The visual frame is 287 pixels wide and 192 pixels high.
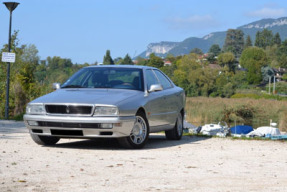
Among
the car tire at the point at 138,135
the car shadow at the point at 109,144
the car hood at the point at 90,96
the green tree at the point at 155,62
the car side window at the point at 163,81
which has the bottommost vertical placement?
the car shadow at the point at 109,144

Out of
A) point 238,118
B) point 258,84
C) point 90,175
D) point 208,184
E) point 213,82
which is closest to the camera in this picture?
point 208,184

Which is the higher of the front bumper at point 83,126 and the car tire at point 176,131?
the front bumper at point 83,126

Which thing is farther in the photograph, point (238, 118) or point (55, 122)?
point (238, 118)

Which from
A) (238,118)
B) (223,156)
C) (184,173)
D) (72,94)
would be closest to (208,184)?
(184,173)

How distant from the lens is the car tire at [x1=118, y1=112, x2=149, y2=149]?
1165 centimetres

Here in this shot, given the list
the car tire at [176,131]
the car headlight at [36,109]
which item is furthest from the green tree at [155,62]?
the car headlight at [36,109]

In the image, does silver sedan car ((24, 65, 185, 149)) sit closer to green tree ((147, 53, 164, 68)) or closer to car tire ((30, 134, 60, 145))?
car tire ((30, 134, 60, 145))

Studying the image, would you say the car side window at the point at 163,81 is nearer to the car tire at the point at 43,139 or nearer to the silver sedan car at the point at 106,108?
the silver sedan car at the point at 106,108

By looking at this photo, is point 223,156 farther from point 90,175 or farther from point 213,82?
point 213,82

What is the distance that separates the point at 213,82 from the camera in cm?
13138

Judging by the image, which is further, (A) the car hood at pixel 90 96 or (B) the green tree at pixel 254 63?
(B) the green tree at pixel 254 63

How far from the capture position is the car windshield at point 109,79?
1250 cm

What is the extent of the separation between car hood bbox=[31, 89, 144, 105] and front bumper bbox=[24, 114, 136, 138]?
12.5 inches

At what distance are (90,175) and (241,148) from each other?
5274mm
